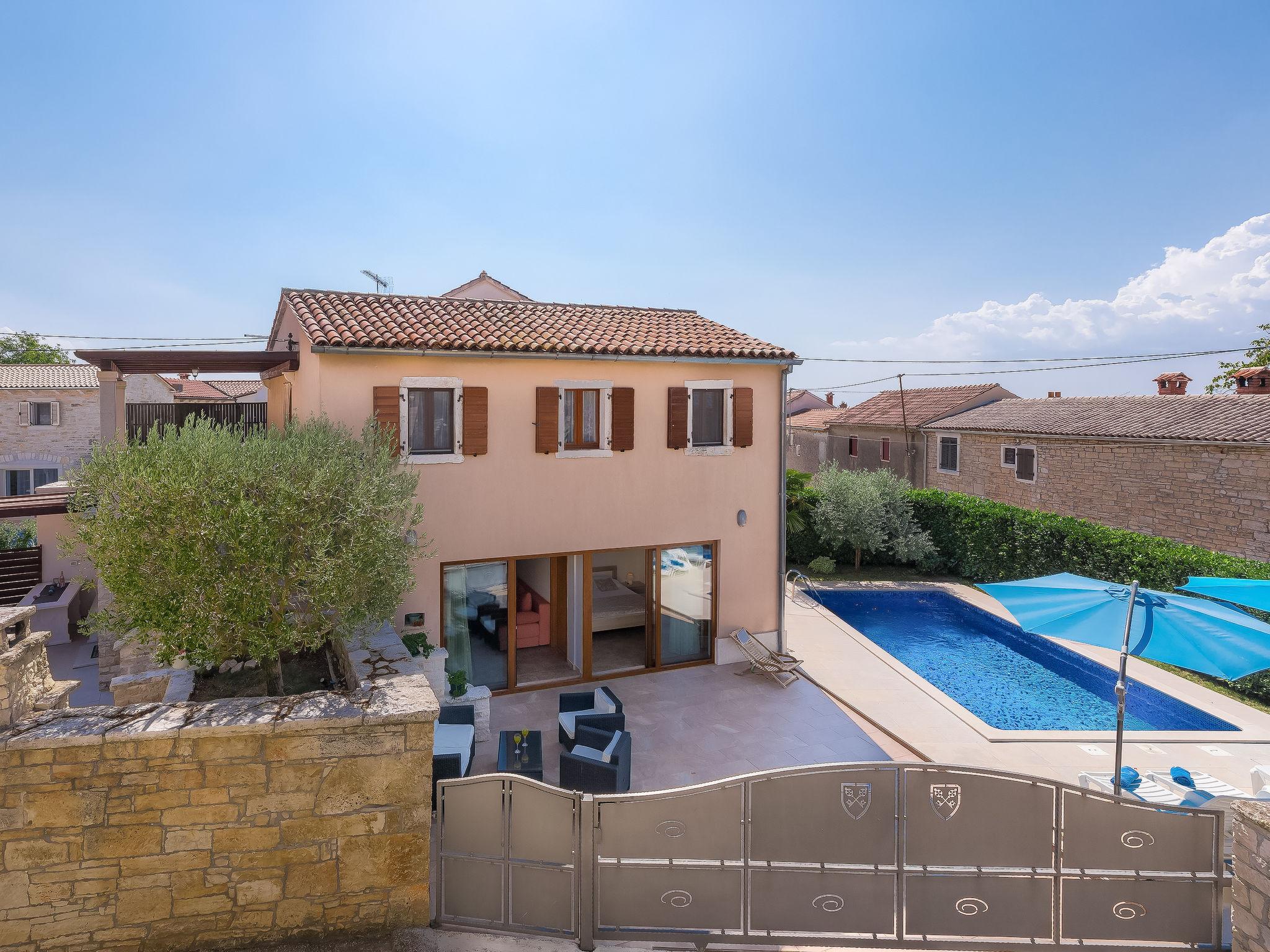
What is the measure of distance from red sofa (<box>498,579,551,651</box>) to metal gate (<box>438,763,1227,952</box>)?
22.8 feet

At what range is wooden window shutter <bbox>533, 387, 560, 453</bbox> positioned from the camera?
39.3ft

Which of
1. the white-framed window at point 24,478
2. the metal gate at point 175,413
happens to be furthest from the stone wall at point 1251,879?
the white-framed window at point 24,478

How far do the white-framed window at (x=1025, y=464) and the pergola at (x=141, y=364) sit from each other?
26.5 meters

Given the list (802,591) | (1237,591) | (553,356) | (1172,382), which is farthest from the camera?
(1172,382)

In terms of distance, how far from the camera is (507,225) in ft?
69.0

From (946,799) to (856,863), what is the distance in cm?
95

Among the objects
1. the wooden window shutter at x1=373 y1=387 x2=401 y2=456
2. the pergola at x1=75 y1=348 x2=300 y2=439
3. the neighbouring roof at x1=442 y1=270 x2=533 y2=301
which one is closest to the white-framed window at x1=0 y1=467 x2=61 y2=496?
the neighbouring roof at x1=442 y1=270 x2=533 y2=301

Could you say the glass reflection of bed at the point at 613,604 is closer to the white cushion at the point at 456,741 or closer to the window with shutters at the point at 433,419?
the window with shutters at the point at 433,419

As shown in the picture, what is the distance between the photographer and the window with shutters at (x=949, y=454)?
30.5m

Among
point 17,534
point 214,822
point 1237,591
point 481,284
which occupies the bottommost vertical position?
point 214,822

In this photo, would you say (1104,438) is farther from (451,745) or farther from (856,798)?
(451,745)

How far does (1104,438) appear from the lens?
75.6 ft

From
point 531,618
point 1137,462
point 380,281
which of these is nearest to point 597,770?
point 531,618

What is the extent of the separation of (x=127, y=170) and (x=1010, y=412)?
34.4 metres
